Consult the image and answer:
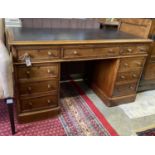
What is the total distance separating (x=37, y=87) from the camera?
1.45 metres

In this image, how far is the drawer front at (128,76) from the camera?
5.85 ft

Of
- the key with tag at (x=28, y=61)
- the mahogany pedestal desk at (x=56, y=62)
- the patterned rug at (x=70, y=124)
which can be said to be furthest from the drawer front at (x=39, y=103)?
the key with tag at (x=28, y=61)

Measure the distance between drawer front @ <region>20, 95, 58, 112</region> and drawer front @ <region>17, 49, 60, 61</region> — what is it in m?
0.39

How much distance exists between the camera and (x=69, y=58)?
1.42m

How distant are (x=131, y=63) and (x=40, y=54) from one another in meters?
0.97

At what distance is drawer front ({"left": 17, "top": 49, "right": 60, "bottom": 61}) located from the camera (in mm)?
1257

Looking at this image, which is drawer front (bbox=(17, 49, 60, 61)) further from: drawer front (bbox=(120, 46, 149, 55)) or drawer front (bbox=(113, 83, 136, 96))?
drawer front (bbox=(113, 83, 136, 96))

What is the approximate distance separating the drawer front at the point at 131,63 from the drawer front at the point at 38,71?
0.70 m

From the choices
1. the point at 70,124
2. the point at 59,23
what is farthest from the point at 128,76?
the point at 59,23

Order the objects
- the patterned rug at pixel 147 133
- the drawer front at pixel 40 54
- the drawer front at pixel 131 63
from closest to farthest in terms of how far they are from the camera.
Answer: the drawer front at pixel 40 54
the patterned rug at pixel 147 133
the drawer front at pixel 131 63

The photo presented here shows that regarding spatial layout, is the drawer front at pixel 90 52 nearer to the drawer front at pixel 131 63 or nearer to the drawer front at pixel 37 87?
the drawer front at pixel 131 63

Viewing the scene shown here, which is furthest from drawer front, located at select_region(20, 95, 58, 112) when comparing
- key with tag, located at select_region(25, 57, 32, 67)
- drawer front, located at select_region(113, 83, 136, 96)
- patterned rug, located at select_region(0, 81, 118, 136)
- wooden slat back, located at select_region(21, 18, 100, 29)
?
wooden slat back, located at select_region(21, 18, 100, 29)

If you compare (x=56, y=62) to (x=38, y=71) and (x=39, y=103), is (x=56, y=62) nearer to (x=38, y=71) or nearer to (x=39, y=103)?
(x=38, y=71)
